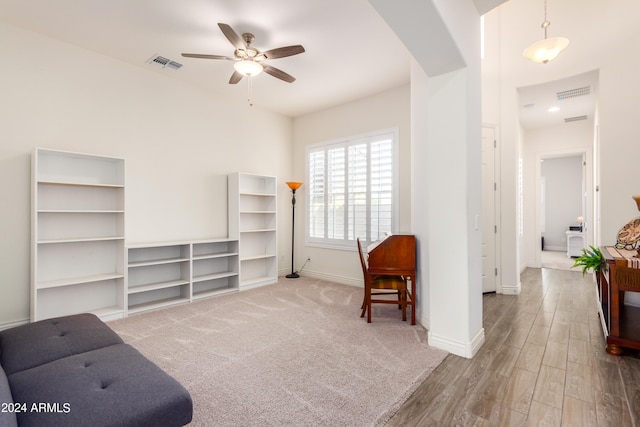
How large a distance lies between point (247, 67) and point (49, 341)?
282 cm

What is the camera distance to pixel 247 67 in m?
3.08

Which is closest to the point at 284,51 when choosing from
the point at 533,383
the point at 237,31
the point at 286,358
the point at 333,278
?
the point at 237,31

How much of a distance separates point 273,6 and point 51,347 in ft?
10.4

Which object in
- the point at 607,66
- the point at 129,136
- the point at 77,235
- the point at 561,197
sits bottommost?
the point at 77,235

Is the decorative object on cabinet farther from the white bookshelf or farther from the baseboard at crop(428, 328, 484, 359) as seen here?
the white bookshelf

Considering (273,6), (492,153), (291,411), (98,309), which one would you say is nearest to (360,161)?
(492,153)

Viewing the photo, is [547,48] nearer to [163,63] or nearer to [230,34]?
[230,34]

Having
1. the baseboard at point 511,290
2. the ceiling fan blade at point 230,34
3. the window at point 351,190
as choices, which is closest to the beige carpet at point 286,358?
the window at point 351,190

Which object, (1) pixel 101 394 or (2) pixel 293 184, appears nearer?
(1) pixel 101 394

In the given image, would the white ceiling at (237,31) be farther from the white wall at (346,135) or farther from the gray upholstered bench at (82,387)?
the gray upholstered bench at (82,387)

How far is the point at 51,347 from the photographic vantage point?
1.74 m

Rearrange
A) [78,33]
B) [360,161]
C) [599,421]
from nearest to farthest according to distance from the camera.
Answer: [599,421], [78,33], [360,161]

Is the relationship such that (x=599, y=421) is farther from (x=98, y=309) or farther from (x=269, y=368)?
(x=98, y=309)

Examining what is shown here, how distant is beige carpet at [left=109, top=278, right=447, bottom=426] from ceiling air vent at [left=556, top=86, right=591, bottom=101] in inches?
179
